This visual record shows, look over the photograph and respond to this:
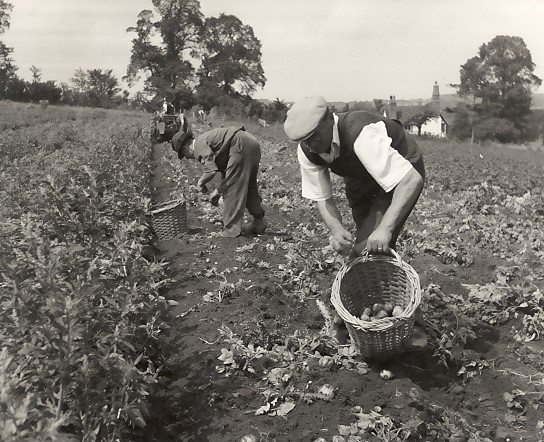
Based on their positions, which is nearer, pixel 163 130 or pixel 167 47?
pixel 163 130

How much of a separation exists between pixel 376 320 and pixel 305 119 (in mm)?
1162

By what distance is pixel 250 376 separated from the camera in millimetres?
3566

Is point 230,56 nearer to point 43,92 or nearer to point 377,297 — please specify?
point 43,92

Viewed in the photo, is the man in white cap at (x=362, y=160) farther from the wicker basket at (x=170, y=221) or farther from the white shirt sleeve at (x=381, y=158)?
the wicker basket at (x=170, y=221)

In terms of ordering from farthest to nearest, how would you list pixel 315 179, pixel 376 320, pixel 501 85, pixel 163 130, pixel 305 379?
pixel 501 85, pixel 163 130, pixel 315 179, pixel 305 379, pixel 376 320

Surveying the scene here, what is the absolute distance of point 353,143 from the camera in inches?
125

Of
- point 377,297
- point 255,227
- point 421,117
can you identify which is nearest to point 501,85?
point 421,117

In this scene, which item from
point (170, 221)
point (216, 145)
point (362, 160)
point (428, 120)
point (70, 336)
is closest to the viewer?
point (70, 336)

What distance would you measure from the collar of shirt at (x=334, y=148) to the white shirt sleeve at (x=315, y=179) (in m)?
0.20

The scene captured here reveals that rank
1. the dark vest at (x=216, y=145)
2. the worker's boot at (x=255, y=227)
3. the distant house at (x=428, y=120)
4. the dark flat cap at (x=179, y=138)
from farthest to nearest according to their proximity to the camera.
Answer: the distant house at (x=428, y=120)
the worker's boot at (x=255, y=227)
the dark vest at (x=216, y=145)
the dark flat cap at (x=179, y=138)

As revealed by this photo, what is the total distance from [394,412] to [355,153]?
1.46 meters

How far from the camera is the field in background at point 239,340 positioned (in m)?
2.42

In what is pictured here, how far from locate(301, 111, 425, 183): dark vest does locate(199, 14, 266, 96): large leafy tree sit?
4834 centimetres

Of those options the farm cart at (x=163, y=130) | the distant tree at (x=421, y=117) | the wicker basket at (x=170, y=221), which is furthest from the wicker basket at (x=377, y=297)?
the distant tree at (x=421, y=117)
